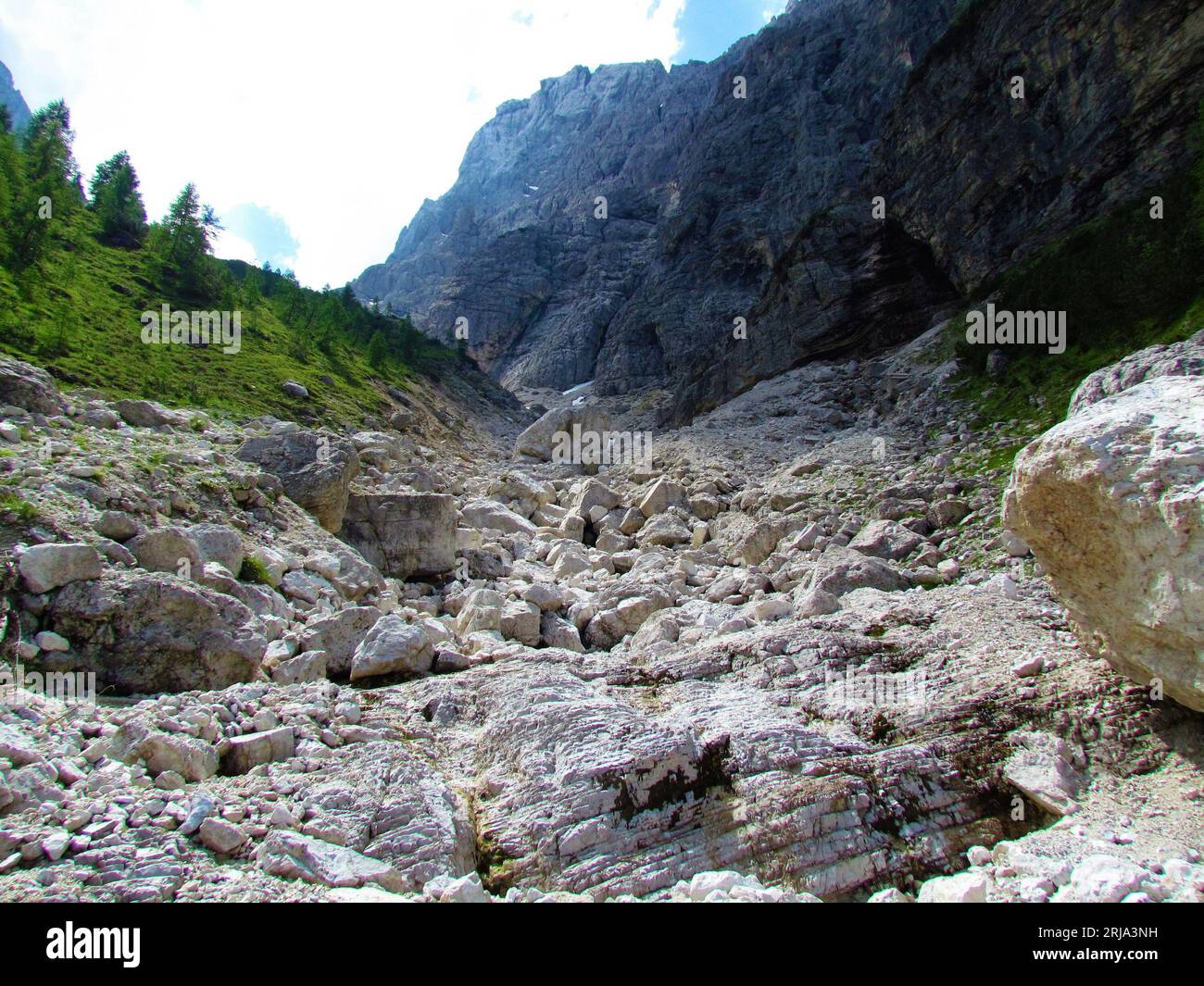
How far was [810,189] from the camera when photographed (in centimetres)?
8669

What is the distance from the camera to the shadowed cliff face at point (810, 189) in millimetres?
37156

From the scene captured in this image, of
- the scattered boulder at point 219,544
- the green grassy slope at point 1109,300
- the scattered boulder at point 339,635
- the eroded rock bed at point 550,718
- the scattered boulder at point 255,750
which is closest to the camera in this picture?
the eroded rock bed at point 550,718

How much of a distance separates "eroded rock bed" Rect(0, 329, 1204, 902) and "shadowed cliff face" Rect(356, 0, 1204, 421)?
36281mm

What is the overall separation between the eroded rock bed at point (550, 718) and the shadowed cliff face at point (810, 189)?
119ft

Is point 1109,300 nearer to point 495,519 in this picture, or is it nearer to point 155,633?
point 495,519

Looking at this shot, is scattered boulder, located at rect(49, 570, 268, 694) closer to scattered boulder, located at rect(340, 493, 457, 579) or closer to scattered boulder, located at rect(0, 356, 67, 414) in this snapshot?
scattered boulder, located at rect(340, 493, 457, 579)

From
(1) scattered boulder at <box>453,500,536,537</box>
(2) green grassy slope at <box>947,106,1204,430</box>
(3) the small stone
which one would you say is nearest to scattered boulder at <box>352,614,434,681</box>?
(3) the small stone

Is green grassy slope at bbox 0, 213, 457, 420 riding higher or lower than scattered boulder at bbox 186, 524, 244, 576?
higher

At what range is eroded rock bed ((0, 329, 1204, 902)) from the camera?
15.8 feet

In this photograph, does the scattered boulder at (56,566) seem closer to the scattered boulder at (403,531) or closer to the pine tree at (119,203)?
the scattered boulder at (403,531)

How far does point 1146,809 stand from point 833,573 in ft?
22.5

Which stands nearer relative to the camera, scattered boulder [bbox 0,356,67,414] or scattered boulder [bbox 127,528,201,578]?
scattered boulder [bbox 127,528,201,578]

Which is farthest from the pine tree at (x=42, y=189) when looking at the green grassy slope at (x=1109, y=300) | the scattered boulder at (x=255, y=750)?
the green grassy slope at (x=1109, y=300)

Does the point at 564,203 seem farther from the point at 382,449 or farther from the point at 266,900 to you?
the point at 266,900
